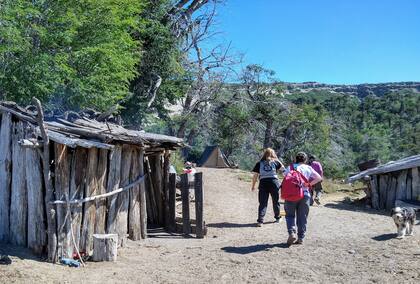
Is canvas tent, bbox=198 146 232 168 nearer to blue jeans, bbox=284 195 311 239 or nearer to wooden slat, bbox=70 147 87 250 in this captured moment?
blue jeans, bbox=284 195 311 239

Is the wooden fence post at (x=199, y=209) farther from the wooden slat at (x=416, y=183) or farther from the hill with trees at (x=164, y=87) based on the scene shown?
the wooden slat at (x=416, y=183)

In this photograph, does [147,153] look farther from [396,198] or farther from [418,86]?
[418,86]

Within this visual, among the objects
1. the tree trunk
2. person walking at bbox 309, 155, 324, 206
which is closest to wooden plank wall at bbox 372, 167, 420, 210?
person walking at bbox 309, 155, 324, 206

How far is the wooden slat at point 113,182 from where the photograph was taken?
8.33m

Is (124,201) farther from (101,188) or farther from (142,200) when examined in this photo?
(101,188)

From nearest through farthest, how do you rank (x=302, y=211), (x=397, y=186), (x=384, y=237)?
(x=302, y=211)
(x=384, y=237)
(x=397, y=186)

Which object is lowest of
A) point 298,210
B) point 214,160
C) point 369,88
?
point 298,210

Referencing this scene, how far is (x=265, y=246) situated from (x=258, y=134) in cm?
2407

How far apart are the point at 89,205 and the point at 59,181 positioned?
0.73 metres

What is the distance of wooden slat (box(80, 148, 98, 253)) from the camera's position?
25.4 ft

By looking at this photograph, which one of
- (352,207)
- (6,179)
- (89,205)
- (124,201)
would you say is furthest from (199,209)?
(352,207)

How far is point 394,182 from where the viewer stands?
1406 centimetres

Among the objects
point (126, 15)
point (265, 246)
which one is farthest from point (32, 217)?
point (126, 15)

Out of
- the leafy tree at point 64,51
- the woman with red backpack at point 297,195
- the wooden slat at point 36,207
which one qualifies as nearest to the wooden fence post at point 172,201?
the woman with red backpack at point 297,195
